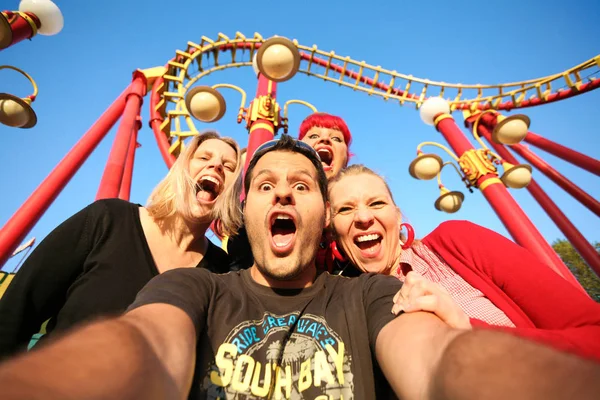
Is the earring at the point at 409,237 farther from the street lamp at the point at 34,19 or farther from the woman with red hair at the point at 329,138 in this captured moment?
the street lamp at the point at 34,19

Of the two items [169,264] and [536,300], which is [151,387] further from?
[536,300]

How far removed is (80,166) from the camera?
7.36 m

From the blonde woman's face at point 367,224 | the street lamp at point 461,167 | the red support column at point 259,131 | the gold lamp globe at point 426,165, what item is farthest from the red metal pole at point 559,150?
the blonde woman's face at point 367,224

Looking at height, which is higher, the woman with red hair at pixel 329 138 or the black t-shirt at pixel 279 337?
the woman with red hair at pixel 329 138

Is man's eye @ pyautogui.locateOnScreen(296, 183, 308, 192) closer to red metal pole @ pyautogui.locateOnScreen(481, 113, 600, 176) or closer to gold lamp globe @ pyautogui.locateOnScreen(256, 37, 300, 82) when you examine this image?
gold lamp globe @ pyautogui.locateOnScreen(256, 37, 300, 82)

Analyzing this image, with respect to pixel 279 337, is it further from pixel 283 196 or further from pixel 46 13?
pixel 46 13

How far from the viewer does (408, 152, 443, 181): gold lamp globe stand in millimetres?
5898

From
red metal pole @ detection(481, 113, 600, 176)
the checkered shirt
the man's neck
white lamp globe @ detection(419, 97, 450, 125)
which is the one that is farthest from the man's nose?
red metal pole @ detection(481, 113, 600, 176)

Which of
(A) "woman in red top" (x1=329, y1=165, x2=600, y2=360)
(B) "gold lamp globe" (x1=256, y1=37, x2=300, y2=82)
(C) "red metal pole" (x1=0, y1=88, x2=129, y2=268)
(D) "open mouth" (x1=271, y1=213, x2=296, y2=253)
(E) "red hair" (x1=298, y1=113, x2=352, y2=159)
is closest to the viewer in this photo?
(A) "woman in red top" (x1=329, y1=165, x2=600, y2=360)

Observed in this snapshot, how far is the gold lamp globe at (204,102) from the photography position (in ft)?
13.3

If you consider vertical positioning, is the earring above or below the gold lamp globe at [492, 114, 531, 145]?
below

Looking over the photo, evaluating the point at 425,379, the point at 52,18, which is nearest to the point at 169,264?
the point at 425,379

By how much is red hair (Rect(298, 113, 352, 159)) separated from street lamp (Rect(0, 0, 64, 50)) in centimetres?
411

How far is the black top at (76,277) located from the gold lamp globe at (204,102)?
7.43 feet
